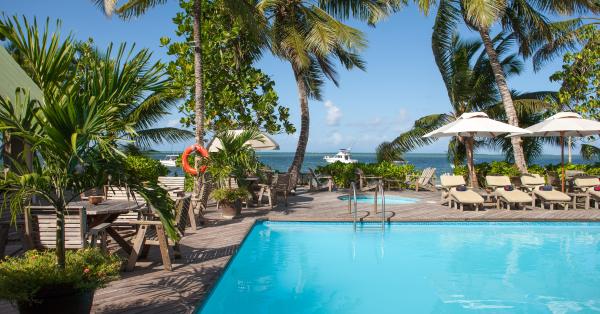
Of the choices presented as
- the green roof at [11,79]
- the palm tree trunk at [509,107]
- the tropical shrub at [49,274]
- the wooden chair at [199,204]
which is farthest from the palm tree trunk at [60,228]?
the palm tree trunk at [509,107]

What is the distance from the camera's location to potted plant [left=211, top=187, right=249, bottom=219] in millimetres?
9477

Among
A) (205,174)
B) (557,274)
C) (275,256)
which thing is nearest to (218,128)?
(205,174)

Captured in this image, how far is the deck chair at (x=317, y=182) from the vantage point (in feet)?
52.4

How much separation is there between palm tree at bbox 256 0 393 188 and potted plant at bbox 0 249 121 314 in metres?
10.9

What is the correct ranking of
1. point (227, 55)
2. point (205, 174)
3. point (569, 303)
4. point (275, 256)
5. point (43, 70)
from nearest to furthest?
point (43, 70) → point (569, 303) → point (275, 256) → point (205, 174) → point (227, 55)

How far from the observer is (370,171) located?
53.6 ft

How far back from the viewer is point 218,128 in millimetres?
15070

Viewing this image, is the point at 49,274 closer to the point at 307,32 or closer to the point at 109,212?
the point at 109,212

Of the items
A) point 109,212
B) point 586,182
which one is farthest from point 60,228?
point 586,182

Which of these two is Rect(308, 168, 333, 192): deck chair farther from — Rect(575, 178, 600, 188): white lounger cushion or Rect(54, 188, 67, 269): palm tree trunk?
Rect(54, 188, 67, 269): palm tree trunk

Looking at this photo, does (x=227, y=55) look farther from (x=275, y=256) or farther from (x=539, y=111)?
(x=539, y=111)

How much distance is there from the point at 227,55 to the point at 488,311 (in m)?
11.6

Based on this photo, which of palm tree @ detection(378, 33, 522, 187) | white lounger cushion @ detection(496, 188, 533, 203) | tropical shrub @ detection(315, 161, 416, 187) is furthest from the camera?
→ palm tree @ detection(378, 33, 522, 187)

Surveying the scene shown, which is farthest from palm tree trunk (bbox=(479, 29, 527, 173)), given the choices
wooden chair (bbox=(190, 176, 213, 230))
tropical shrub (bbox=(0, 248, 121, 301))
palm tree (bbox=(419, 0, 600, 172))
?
tropical shrub (bbox=(0, 248, 121, 301))
